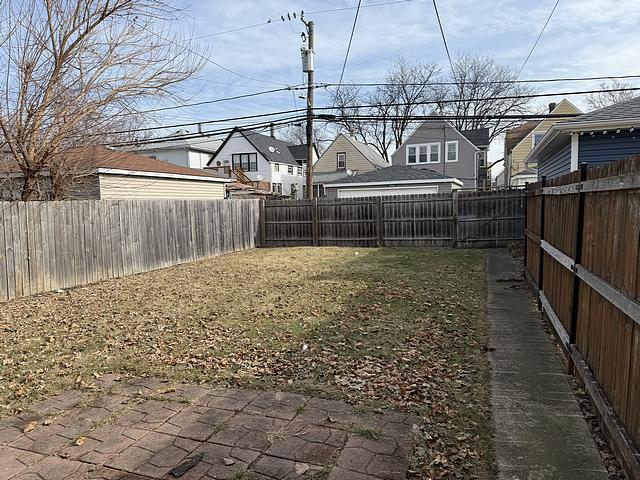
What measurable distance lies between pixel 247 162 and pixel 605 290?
3452 cm

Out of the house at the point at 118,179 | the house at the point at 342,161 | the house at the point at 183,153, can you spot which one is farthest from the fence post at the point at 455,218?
the house at the point at 183,153

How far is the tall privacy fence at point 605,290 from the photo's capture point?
A: 7.24 ft

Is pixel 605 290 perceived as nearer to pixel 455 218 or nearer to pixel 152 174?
pixel 455 218

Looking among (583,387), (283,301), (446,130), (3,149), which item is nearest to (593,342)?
(583,387)

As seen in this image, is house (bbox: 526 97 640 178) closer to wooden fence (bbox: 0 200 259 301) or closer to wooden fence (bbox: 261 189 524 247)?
wooden fence (bbox: 261 189 524 247)

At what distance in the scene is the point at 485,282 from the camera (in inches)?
310

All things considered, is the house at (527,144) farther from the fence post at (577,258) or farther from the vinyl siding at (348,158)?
the fence post at (577,258)

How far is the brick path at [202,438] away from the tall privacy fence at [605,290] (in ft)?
3.88

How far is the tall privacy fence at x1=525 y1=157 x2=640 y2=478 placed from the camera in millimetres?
2207

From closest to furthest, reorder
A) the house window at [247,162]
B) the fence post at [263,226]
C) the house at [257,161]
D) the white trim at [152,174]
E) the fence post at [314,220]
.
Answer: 1. the white trim at [152,174]
2. the fence post at [314,220]
3. the fence post at [263,226]
4. the house at [257,161]
5. the house window at [247,162]

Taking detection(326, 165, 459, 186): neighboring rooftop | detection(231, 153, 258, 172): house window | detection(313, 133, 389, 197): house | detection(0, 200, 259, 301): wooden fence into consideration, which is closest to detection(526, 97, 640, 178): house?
detection(0, 200, 259, 301): wooden fence

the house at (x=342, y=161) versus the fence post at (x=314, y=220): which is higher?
the house at (x=342, y=161)

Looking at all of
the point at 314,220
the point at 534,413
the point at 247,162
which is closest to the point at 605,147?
the point at 534,413

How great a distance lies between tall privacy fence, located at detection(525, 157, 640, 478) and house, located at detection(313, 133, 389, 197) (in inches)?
1208
